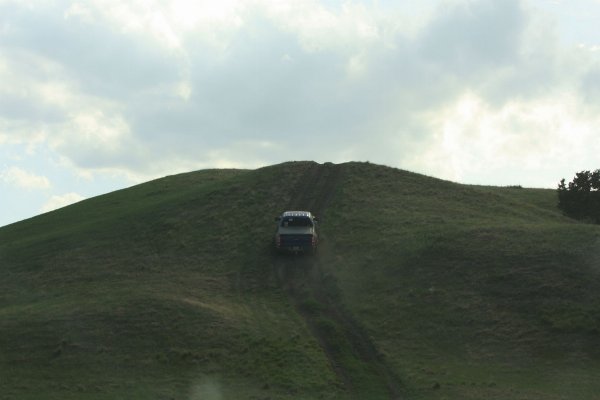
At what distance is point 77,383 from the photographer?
1171 inches

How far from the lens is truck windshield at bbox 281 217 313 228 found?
50031mm

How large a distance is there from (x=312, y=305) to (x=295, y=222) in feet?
37.7

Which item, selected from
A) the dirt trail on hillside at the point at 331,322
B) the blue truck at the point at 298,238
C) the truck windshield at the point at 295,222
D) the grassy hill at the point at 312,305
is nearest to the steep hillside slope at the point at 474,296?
the grassy hill at the point at 312,305

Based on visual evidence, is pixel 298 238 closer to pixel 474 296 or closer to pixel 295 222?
pixel 295 222

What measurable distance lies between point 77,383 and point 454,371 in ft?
50.7

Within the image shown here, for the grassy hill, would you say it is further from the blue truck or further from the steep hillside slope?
the blue truck

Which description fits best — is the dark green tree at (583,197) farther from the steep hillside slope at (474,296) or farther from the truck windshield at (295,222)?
the truck windshield at (295,222)

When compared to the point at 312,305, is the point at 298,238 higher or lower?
higher

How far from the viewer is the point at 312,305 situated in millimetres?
39469

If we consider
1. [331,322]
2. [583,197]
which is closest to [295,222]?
[331,322]

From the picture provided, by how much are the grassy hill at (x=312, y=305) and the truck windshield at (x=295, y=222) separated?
2013 mm

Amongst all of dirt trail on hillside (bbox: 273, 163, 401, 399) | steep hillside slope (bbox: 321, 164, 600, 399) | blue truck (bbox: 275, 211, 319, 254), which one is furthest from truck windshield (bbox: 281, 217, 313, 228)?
steep hillside slope (bbox: 321, 164, 600, 399)

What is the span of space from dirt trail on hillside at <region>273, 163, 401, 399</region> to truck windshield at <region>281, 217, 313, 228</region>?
1.97 meters

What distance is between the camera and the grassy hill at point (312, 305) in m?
29.7
